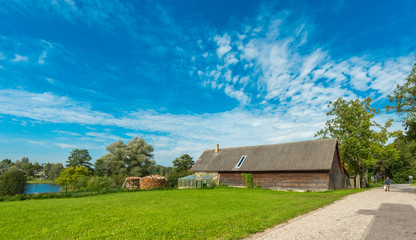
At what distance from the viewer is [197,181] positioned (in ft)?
105

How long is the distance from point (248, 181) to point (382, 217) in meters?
21.2

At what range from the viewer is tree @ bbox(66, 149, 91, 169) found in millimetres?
61906

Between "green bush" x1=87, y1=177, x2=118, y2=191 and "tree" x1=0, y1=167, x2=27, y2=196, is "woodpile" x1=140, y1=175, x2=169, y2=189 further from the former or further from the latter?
"tree" x1=0, y1=167, x2=27, y2=196

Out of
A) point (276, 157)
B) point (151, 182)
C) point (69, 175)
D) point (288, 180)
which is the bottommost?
point (69, 175)

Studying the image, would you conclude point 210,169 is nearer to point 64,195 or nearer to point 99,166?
point 64,195

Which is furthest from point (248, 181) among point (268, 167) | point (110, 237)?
point (110, 237)

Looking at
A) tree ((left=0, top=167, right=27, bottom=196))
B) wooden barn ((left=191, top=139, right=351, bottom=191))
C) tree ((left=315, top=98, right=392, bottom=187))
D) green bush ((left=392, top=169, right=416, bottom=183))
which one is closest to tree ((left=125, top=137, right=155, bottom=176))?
wooden barn ((left=191, top=139, right=351, bottom=191))

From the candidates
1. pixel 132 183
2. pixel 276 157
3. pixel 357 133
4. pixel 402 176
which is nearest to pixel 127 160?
pixel 132 183

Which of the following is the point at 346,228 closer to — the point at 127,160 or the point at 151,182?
the point at 151,182

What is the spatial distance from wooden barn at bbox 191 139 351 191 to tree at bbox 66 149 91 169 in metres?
43.4

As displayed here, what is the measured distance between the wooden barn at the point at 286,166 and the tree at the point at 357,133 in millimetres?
3723

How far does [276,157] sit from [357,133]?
536 inches

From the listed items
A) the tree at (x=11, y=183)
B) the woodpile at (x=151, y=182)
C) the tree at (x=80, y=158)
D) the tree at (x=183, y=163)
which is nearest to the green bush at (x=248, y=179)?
the woodpile at (x=151, y=182)

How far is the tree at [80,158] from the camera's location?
61906mm
